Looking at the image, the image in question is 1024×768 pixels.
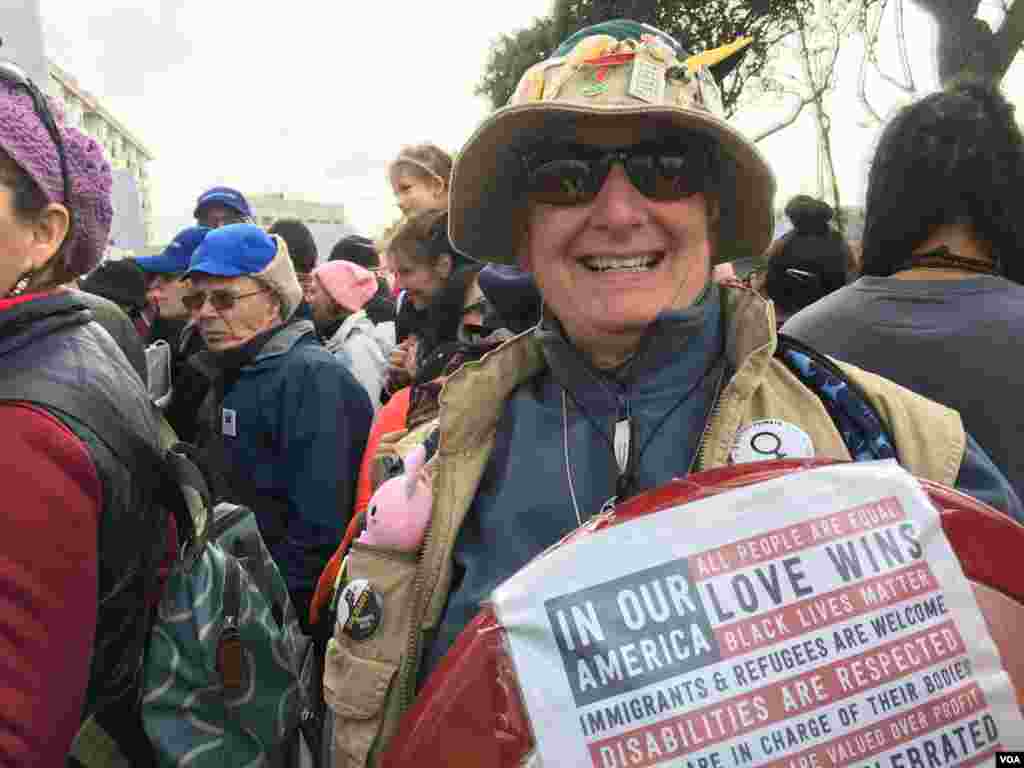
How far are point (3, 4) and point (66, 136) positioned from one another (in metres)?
2.41

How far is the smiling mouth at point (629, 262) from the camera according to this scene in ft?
5.01

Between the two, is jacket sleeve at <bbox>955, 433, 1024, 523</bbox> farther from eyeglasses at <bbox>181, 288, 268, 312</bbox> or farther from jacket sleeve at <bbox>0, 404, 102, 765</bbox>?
eyeglasses at <bbox>181, 288, 268, 312</bbox>

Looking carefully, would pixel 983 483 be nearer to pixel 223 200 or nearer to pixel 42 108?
pixel 42 108

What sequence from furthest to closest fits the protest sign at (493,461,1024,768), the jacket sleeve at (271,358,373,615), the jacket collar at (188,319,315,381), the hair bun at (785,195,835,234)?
the hair bun at (785,195,835,234)
the jacket collar at (188,319,315,381)
the jacket sleeve at (271,358,373,615)
the protest sign at (493,461,1024,768)

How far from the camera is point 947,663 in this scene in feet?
2.57

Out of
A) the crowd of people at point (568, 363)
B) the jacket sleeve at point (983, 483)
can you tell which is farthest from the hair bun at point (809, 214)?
the jacket sleeve at point (983, 483)

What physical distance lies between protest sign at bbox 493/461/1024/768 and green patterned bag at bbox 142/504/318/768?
36.6 inches

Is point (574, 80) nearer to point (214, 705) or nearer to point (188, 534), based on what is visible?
point (188, 534)

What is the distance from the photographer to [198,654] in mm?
1526

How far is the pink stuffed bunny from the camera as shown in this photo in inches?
55.5

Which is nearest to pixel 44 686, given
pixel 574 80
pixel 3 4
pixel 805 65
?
pixel 574 80

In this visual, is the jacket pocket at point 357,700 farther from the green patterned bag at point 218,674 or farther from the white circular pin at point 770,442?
the white circular pin at point 770,442

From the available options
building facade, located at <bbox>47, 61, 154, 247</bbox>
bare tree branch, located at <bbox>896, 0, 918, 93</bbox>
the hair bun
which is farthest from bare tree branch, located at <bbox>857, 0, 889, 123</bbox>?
building facade, located at <bbox>47, 61, 154, 247</bbox>

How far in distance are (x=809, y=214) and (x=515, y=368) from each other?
250 cm
